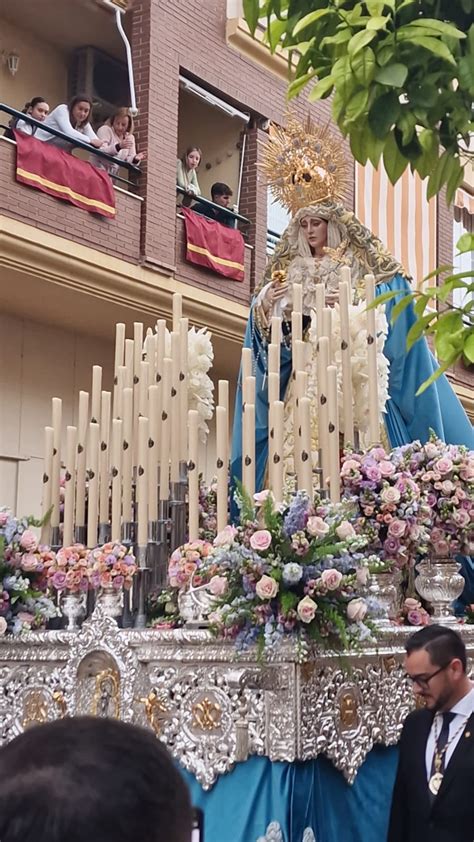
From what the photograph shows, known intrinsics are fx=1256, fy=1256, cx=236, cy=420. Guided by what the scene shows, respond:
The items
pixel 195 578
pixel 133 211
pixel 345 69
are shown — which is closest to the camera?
pixel 345 69

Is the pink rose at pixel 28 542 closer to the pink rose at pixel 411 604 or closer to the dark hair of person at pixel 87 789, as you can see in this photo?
the pink rose at pixel 411 604

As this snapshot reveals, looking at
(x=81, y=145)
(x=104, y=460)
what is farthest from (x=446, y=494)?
(x=81, y=145)

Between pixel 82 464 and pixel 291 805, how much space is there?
7.01 feet

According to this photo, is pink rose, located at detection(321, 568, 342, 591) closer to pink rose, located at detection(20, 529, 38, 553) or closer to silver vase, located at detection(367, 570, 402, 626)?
silver vase, located at detection(367, 570, 402, 626)

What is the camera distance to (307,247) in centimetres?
649

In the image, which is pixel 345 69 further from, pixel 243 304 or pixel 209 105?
pixel 209 105

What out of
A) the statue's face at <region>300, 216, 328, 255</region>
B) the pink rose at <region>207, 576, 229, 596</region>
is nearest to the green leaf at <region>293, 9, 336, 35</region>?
the pink rose at <region>207, 576, 229, 596</region>

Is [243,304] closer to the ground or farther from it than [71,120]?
closer to the ground

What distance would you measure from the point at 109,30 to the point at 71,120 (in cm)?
138

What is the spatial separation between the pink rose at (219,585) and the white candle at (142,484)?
822 mm

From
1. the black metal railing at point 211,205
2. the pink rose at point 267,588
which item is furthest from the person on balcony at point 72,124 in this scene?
the pink rose at point 267,588

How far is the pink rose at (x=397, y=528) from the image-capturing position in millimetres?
4754

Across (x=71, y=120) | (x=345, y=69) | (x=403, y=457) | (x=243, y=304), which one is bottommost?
(x=403, y=457)

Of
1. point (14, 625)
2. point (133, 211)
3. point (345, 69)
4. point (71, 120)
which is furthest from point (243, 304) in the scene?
point (345, 69)
